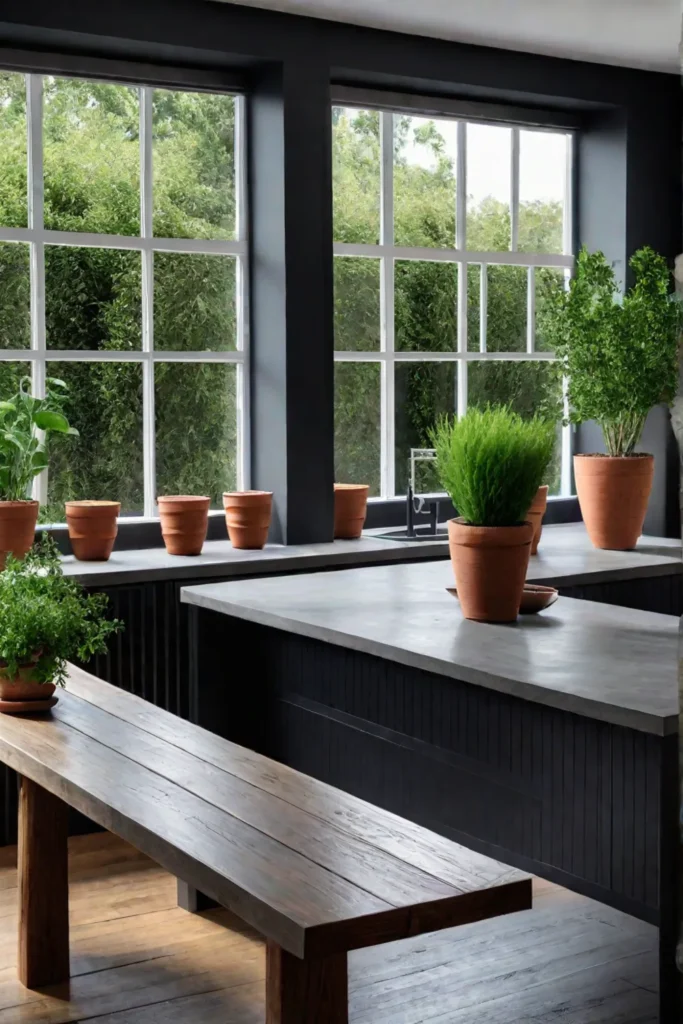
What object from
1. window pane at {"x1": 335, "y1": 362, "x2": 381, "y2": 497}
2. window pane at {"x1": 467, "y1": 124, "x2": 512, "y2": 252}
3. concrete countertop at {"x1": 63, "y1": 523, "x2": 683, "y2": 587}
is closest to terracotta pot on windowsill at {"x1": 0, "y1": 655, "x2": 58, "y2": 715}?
concrete countertop at {"x1": 63, "y1": 523, "x2": 683, "y2": 587}

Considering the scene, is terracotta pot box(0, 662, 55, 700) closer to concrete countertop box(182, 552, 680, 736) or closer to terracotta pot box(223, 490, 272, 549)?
concrete countertop box(182, 552, 680, 736)

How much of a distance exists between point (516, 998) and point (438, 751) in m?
0.62

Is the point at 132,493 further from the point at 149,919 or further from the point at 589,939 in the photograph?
the point at 589,939

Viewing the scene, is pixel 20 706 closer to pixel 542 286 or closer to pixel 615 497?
pixel 615 497

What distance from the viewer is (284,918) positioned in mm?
1861

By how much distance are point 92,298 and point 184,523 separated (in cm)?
95

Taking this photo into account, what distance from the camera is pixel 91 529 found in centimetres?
466

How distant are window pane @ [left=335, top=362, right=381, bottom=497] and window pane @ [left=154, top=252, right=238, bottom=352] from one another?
21.5 inches

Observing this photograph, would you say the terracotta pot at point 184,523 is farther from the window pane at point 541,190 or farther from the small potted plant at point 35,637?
the window pane at point 541,190

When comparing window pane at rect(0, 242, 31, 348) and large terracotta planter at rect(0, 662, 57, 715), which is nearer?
large terracotta planter at rect(0, 662, 57, 715)

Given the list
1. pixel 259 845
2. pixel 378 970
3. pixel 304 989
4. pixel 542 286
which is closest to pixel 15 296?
pixel 542 286

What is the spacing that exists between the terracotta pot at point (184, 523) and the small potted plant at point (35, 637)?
1.59m

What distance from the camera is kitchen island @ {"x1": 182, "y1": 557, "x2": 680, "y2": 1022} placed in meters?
2.53

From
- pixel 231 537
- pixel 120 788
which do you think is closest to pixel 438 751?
pixel 120 788
